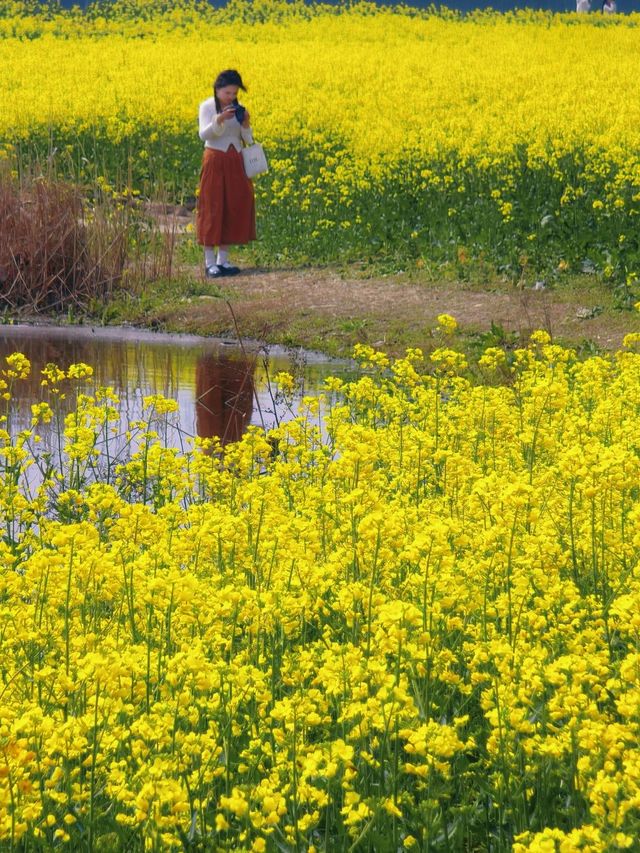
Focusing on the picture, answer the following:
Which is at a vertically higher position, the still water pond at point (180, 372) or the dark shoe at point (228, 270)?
the still water pond at point (180, 372)

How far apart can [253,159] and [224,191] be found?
58 centimetres

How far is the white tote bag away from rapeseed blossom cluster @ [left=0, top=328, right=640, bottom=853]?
979cm

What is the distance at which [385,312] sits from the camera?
13656 mm

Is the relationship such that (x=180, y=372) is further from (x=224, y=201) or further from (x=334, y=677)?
(x=334, y=677)

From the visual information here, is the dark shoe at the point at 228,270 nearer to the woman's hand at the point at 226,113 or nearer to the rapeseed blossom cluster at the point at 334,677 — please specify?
the woman's hand at the point at 226,113

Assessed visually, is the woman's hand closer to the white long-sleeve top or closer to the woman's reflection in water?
the white long-sleeve top

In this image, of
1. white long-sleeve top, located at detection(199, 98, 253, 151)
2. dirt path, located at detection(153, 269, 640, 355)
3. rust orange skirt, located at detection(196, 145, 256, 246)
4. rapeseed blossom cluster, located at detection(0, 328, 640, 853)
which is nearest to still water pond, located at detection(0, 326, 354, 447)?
dirt path, located at detection(153, 269, 640, 355)

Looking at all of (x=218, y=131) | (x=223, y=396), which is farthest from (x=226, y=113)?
(x=223, y=396)

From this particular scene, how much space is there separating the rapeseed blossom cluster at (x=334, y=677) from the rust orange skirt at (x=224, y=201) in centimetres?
1003

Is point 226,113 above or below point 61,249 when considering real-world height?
above

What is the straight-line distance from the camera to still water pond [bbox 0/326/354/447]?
937cm

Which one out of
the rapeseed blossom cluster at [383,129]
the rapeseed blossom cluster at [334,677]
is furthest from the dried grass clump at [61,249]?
the rapeseed blossom cluster at [334,677]

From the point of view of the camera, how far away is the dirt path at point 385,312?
12633mm

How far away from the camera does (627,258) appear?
14.2 m
